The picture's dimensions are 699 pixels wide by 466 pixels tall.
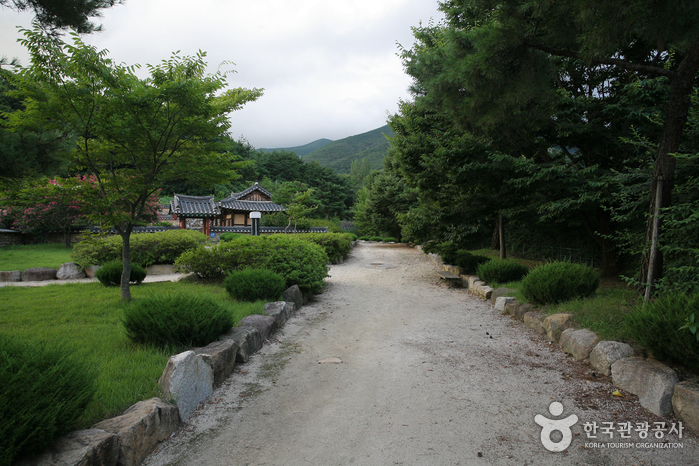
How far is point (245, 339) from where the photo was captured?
4.05 metres

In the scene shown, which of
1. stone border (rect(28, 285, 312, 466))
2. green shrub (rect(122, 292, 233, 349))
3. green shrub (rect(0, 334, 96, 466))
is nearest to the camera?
green shrub (rect(0, 334, 96, 466))

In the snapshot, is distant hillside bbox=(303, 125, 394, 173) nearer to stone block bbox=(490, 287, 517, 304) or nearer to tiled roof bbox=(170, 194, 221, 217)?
tiled roof bbox=(170, 194, 221, 217)

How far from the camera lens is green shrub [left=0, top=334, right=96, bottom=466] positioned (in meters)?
1.64

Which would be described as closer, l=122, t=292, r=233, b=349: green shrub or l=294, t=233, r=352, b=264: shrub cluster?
l=122, t=292, r=233, b=349: green shrub

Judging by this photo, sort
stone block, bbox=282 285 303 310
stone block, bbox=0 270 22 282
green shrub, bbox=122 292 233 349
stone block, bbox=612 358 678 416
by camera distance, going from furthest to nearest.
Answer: stone block, bbox=0 270 22 282, stone block, bbox=282 285 303 310, green shrub, bbox=122 292 233 349, stone block, bbox=612 358 678 416

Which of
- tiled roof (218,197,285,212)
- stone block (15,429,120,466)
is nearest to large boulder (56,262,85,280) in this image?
stone block (15,429,120,466)

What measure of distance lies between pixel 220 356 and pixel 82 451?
1.61 metres

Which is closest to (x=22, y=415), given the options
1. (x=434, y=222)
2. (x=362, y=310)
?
(x=362, y=310)

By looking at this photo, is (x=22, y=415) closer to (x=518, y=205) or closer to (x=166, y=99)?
(x=166, y=99)

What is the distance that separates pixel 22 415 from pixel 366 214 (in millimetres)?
26877

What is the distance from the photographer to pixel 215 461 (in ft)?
7.52

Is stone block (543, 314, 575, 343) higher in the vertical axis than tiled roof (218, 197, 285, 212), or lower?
lower

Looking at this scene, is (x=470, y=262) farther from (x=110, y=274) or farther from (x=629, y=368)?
(x=110, y=274)

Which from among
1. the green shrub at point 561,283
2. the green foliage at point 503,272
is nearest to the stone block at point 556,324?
the green shrub at point 561,283
